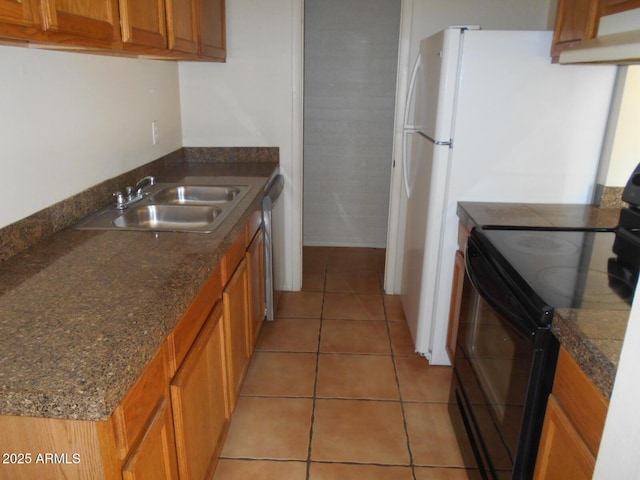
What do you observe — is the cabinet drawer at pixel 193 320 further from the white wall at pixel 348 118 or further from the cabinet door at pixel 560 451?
the white wall at pixel 348 118

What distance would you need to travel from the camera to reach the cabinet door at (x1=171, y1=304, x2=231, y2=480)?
1325 mm

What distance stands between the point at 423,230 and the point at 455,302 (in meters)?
0.41

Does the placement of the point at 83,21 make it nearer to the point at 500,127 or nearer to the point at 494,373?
the point at 494,373

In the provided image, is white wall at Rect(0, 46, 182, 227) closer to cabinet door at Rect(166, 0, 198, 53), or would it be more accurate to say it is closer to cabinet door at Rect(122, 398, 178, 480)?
cabinet door at Rect(166, 0, 198, 53)

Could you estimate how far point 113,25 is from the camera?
54.8 inches

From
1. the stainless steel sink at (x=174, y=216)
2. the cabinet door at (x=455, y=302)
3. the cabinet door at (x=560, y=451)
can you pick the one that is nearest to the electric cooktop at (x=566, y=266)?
the cabinet door at (x=560, y=451)

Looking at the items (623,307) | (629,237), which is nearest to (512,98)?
(629,237)

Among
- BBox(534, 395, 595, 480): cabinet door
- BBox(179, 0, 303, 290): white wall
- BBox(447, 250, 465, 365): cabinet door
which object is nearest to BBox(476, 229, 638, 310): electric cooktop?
BBox(534, 395, 595, 480): cabinet door

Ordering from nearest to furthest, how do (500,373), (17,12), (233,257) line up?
(17,12), (500,373), (233,257)

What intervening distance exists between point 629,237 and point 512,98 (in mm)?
777

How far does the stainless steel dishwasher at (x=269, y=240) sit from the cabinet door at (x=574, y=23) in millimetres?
1467

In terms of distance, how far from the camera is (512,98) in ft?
7.11

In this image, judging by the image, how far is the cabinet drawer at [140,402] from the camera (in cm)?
96

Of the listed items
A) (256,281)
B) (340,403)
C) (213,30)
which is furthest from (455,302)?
(213,30)
